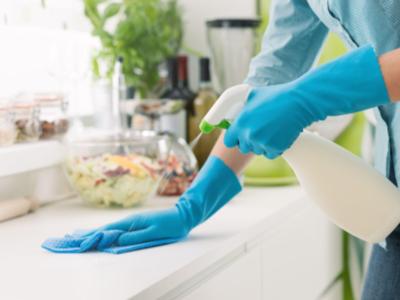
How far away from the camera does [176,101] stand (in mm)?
1841

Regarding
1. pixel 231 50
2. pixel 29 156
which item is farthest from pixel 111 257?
pixel 231 50

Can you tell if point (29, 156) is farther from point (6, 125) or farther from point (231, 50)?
point (231, 50)

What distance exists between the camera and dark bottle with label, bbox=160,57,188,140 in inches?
72.4

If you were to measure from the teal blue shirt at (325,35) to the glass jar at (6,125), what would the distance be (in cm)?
50

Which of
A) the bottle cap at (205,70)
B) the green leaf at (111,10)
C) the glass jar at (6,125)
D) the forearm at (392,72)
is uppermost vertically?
the green leaf at (111,10)

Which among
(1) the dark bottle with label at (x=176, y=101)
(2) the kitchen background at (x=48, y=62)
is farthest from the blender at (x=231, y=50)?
(1) the dark bottle with label at (x=176, y=101)

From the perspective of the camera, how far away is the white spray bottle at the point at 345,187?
1067 mm

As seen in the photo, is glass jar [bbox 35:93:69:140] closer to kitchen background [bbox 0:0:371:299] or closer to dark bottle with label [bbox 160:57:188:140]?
kitchen background [bbox 0:0:371:299]

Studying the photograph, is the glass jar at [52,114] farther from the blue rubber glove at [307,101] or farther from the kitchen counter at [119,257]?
the blue rubber glove at [307,101]

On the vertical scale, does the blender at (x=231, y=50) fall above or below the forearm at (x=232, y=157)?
above

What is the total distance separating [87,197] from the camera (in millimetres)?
1494

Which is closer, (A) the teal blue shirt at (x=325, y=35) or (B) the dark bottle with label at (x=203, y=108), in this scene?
(A) the teal blue shirt at (x=325, y=35)

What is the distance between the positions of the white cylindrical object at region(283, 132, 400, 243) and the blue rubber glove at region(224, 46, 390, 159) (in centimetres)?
11

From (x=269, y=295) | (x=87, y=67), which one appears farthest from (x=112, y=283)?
(x=87, y=67)
